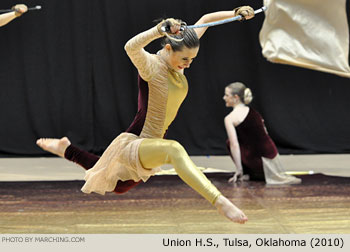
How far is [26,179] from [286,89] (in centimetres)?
323

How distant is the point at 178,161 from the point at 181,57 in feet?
1.58

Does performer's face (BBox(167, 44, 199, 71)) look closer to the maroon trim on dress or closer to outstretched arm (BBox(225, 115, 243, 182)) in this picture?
the maroon trim on dress

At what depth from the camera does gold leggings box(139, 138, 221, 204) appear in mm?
2787

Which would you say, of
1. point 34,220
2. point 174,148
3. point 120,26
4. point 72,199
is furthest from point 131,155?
point 120,26

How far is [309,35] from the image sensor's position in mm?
4090

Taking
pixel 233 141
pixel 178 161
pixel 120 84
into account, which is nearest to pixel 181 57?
pixel 178 161

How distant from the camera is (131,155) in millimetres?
2998

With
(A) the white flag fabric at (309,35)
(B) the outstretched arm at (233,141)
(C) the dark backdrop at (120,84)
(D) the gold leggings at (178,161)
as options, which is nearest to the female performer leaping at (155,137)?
(D) the gold leggings at (178,161)

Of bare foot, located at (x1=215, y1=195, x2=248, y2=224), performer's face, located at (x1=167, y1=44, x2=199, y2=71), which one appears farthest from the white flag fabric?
bare foot, located at (x1=215, y1=195, x2=248, y2=224)

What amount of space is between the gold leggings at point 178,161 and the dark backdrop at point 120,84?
14.1 feet

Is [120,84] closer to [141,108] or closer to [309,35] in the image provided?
[309,35]

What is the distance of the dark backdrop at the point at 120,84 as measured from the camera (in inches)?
282

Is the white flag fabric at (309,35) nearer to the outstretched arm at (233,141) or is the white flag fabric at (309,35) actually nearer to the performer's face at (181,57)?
the performer's face at (181,57)
